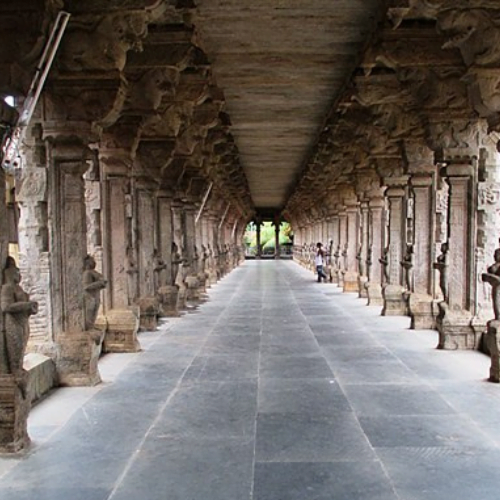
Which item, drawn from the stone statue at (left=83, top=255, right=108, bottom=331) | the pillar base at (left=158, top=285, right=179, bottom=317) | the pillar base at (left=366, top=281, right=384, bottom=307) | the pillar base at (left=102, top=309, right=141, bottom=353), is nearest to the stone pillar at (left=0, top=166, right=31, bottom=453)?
the stone statue at (left=83, top=255, right=108, bottom=331)

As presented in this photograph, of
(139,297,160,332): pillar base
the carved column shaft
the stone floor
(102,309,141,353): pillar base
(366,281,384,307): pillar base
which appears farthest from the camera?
(366,281,384,307): pillar base

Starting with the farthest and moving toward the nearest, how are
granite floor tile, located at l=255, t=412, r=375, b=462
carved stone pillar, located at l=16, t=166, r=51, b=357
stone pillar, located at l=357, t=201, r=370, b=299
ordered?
stone pillar, located at l=357, t=201, r=370, b=299 < carved stone pillar, located at l=16, t=166, r=51, b=357 < granite floor tile, located at l=255, t=412, r=375, b=462

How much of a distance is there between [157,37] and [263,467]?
4372mm

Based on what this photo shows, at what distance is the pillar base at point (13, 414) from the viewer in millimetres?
3877

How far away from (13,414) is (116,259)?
147 inches

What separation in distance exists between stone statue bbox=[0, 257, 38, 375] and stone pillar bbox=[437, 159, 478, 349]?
16.5ft

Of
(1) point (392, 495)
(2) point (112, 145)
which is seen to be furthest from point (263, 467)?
(2) point (112, 145)

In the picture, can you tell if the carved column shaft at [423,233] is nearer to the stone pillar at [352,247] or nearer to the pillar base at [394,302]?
the pillar base at [394,302]

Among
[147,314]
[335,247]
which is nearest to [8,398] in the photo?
[147,314]

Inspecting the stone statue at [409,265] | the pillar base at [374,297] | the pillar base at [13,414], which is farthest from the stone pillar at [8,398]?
the pillar base at [374,297]

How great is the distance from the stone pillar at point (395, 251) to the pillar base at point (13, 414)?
24.5 ft

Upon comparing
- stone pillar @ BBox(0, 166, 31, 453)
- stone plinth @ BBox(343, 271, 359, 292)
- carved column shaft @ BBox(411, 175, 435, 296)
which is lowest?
stone plinth @ BBox(343, 271, 359, 292)

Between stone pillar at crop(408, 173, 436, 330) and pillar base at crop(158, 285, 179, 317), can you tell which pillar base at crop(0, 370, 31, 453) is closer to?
stone pillar at crop(408, 173, 436, 330)

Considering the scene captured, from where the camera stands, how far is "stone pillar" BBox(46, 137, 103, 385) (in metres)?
5.57
